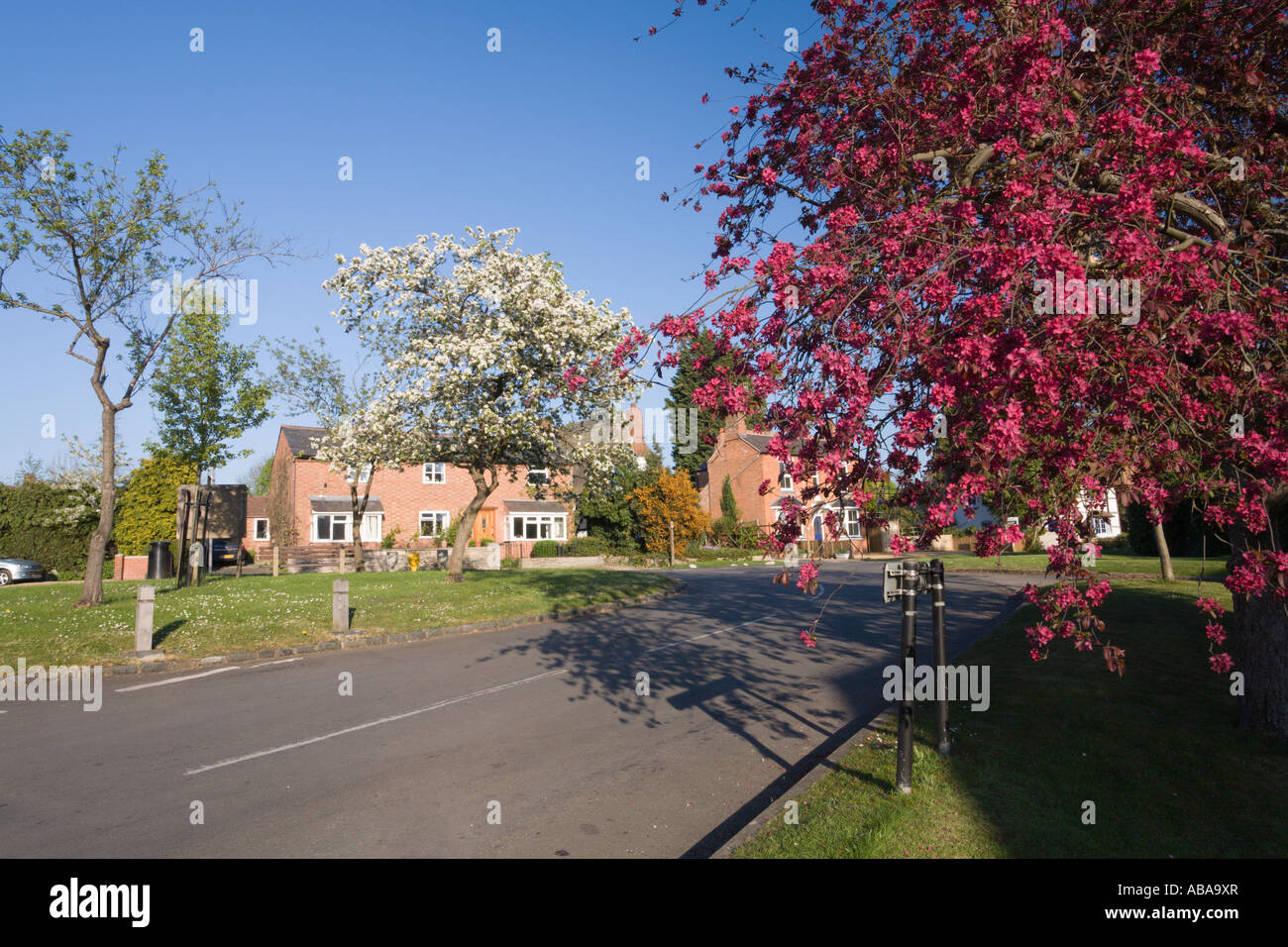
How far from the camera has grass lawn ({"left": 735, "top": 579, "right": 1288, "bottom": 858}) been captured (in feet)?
13.9

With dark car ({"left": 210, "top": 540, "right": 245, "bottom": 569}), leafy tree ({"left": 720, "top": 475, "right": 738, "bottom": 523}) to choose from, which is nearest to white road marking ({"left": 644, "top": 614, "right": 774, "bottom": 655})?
dark car ({"left": 210, "top": 540, "right": 245, "bottom": 569})

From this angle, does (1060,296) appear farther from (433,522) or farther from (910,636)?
(433,522)

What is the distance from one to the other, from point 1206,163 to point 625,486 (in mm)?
38083

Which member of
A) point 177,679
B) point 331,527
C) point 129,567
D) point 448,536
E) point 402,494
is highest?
point 402,494

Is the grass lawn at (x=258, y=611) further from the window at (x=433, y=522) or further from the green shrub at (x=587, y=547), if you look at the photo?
the window at (x=433, y=522)

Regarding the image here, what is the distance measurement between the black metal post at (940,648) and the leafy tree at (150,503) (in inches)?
1401

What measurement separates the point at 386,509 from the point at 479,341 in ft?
93.7

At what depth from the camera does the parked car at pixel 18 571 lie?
2795cm

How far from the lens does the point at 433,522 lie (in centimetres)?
4575

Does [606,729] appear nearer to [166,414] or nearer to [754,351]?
[754,351]

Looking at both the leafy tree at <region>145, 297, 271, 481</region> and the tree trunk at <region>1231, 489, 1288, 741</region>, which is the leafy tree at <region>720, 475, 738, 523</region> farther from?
the tree trunk at <region>1231, 489, 1288, 741</region>

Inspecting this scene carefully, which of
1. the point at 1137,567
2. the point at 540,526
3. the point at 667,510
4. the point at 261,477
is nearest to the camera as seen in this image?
the point at 1137,567

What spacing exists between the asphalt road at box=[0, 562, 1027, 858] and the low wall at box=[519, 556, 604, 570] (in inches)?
1008

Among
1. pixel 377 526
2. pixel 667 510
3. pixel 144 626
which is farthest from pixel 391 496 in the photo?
pixel 144 626
